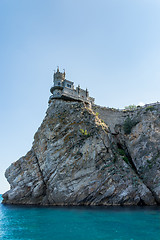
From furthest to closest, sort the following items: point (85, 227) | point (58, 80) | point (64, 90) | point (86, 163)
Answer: point (58, 80) < point (64, 90) < point (86, 163) < point (85, 227)

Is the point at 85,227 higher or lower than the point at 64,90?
lower

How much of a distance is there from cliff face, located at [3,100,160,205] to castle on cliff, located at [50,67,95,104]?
5.81 feet

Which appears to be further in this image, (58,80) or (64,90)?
(58,80)

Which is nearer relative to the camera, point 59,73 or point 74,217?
point 74,217

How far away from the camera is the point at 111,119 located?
154ft

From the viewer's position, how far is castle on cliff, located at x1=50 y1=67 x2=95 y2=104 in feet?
146

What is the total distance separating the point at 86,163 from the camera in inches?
1380

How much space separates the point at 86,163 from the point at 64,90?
1901 cm

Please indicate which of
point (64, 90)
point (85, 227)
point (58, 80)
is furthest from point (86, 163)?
point (58, 80)

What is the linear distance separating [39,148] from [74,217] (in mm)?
20008

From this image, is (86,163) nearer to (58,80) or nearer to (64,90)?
(64,90)

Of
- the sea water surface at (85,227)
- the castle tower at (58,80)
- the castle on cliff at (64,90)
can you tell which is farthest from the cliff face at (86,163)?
the sea water surface at (85,227)

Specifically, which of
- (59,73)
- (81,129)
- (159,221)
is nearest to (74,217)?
(159,221)

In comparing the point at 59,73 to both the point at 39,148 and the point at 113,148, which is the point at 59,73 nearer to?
the point at 39,148
